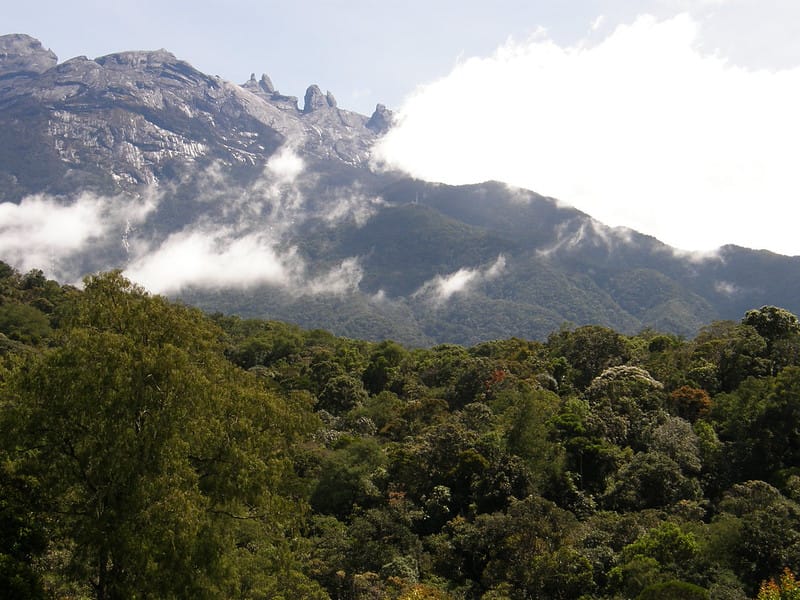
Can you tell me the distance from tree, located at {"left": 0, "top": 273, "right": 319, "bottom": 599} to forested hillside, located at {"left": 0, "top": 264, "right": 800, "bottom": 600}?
0.05 meters

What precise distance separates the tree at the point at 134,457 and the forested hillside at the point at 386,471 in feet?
0.16

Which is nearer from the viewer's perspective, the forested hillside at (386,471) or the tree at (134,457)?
the tree at (134,457)

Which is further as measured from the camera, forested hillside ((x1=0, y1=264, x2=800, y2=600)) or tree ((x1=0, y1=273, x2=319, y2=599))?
forested hillside ((x1=0, y1=264, x2=800, y2=600))

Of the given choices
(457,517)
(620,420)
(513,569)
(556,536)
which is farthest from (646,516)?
(620,420)

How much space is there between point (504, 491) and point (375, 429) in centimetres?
1818

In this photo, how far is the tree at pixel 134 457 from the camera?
468 inches

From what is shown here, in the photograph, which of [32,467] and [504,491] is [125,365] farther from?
[504,491]

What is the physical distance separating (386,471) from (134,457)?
2423 centimetres

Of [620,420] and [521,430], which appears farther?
[620,420]

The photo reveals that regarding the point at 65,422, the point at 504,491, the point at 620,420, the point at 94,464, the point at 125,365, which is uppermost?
the point at 125,365

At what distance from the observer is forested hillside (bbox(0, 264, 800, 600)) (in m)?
12.4

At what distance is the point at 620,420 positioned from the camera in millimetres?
37750

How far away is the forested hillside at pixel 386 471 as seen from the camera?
40.5ft

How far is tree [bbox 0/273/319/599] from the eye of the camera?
11.9 metres
